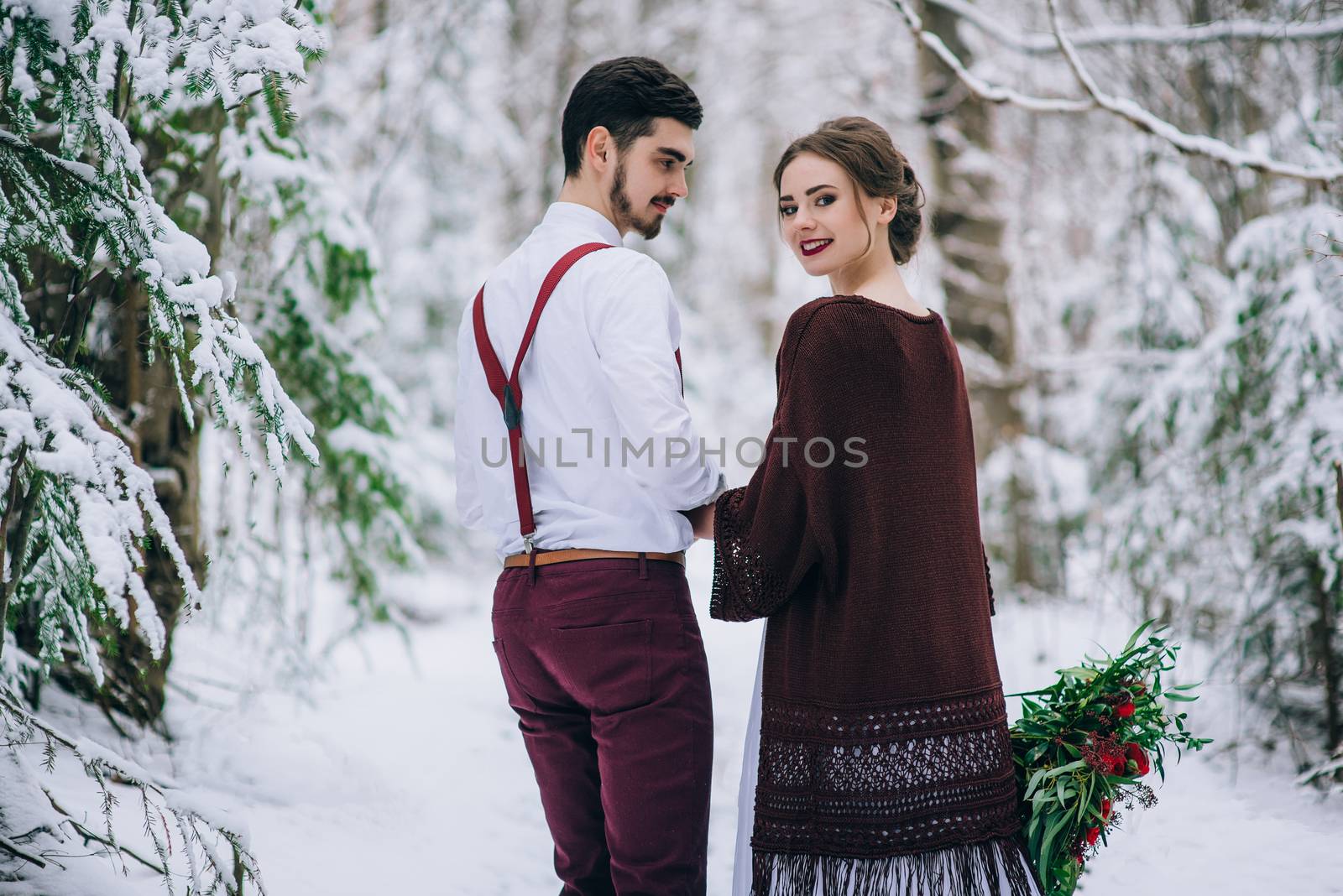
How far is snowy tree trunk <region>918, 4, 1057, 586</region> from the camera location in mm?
7016

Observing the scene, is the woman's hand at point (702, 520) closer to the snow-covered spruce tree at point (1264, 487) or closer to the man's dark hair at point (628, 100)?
the man's dark hair at point (628, 100)

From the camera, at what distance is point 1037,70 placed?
861cm

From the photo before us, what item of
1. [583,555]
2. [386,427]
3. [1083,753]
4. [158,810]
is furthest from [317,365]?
[1083,753]

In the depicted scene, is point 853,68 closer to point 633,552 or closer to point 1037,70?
point 1037,70

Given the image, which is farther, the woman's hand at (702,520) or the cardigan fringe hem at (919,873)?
the woman's hand at (702,520)

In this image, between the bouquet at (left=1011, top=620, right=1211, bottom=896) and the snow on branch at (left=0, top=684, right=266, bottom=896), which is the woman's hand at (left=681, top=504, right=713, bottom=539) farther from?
the snow on branch at (left=0, top=684, right=266, bottom=896)

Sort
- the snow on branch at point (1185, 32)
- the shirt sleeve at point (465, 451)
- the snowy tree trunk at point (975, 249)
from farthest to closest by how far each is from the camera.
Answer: the snowy tree trunk at point (975, 249) → the snow on branch at point (1185, 32) → the shirt sleeve at point (465, 451)

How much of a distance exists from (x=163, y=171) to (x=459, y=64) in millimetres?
5403

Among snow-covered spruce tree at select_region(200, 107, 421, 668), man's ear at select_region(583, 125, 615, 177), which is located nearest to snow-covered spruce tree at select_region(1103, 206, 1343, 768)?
man's ear at select_region(583, 125, 615, 177)

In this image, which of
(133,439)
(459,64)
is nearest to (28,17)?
(133,439)

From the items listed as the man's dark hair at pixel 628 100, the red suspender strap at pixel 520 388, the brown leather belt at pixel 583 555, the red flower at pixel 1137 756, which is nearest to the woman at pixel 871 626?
the brown leather belt at pixel 583 555

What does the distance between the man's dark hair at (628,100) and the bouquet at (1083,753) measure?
145 cm

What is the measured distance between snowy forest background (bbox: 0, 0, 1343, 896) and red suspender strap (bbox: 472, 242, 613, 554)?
50 centimetres

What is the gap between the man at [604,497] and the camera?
78.2 inches
